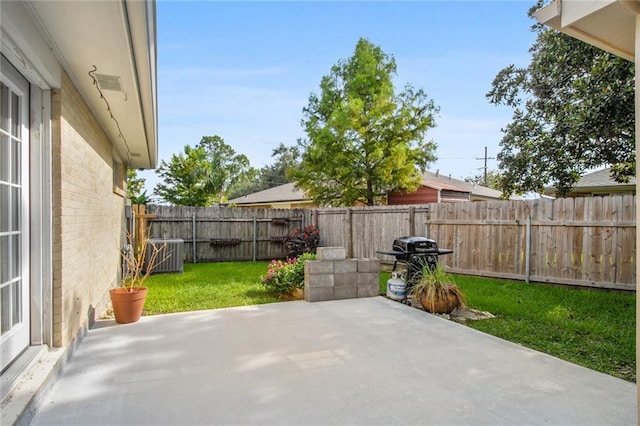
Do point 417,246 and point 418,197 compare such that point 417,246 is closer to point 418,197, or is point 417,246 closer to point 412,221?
point 412,221

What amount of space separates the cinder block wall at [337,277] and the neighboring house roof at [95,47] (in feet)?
10.6

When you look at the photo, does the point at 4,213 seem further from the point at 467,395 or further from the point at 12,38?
the point at 467,395

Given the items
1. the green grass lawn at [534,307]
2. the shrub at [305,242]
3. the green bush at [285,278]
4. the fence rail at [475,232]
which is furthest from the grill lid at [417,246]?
the shrub at [305,242]

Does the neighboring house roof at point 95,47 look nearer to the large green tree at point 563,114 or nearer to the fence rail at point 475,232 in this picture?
the fence rail at point 475,232

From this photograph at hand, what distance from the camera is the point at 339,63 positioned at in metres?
14.3

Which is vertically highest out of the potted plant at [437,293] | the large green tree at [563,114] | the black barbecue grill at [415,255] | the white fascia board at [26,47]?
the large green tree at [563,114]

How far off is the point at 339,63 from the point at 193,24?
7.41 m

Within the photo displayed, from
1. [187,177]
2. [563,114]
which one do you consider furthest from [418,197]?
[187,177]

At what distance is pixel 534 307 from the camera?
546 cm

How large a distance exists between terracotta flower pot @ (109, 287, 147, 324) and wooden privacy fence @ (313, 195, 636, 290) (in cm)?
623

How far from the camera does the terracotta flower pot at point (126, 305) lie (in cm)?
451

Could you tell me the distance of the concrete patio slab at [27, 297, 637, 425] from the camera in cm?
242

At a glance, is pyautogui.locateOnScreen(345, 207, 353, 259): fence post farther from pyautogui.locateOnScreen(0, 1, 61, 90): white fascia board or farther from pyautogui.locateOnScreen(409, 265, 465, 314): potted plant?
pyautogui.locateOnScreen(0, 1, 61, 90): white fascia board

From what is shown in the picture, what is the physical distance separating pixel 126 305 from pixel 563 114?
914cm
